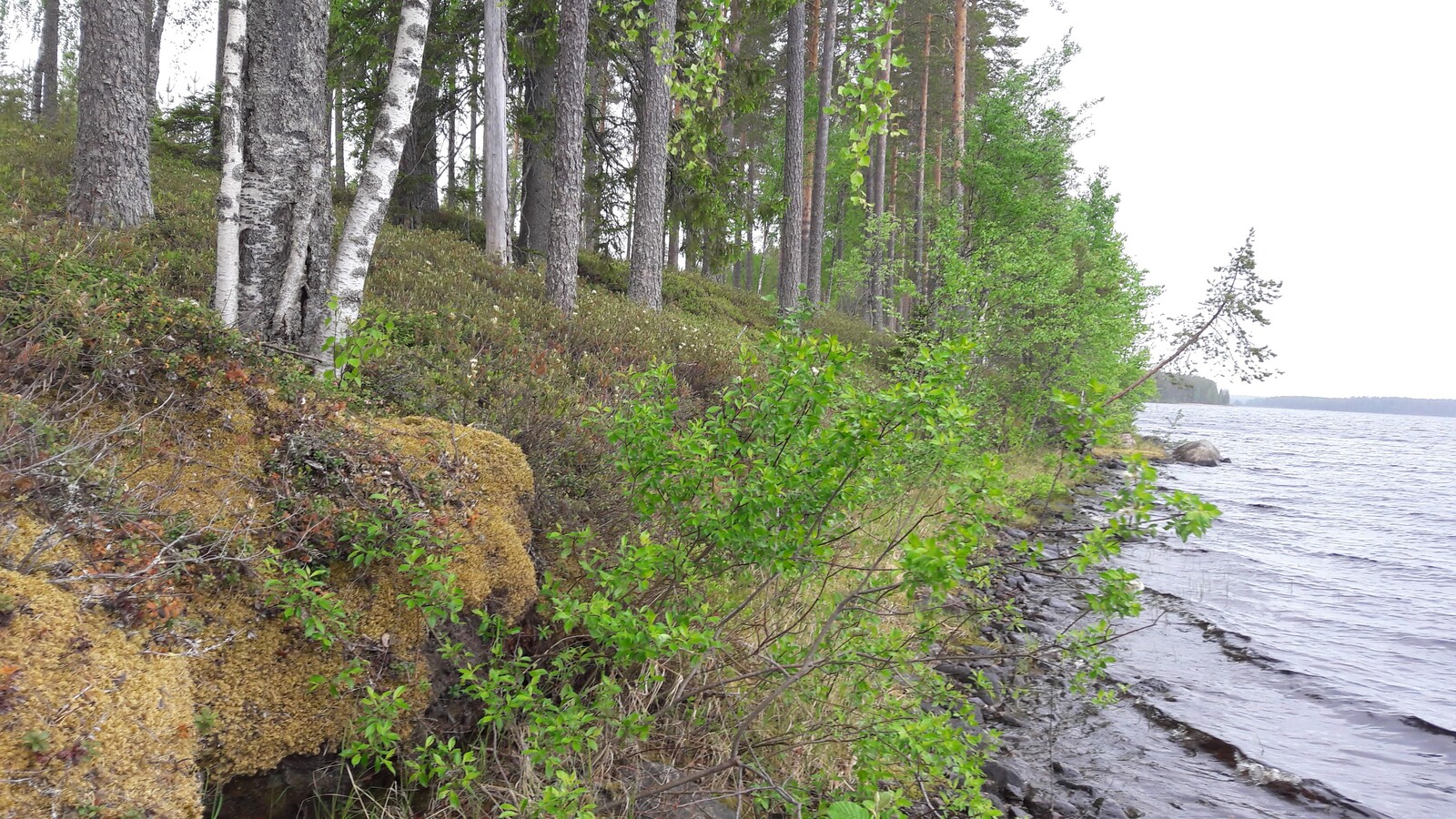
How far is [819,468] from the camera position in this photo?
3.04 metres

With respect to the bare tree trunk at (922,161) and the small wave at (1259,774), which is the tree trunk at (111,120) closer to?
the small wave at (1259,774)

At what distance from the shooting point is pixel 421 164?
46.3 ft

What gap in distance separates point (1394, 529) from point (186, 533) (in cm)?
2075

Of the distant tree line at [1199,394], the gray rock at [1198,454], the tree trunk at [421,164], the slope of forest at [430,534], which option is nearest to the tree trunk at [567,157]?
the slope of forest at [430,534]

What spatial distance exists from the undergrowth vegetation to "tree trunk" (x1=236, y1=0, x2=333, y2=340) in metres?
0.74

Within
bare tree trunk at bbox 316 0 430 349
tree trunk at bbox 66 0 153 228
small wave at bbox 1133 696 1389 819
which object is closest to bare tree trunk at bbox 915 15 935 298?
small wave at bbox 1133 696 1389 819

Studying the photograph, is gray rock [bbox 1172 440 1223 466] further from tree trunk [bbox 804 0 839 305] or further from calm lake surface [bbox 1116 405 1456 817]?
tree trunk [bbox 804 0 839 305]

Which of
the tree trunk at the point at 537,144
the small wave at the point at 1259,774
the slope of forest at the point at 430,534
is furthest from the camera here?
the tree trunk at the point at 537,144

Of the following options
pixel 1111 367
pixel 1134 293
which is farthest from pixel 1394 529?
pixel 1134 293

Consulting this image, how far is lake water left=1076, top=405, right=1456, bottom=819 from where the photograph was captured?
17.6 feet

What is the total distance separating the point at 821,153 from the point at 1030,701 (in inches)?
576

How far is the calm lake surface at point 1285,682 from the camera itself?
5.36 metres

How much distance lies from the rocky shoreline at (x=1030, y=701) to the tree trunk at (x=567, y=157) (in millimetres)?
6522

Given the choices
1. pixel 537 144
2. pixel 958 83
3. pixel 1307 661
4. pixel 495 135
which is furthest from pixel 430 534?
pixel 958 83
